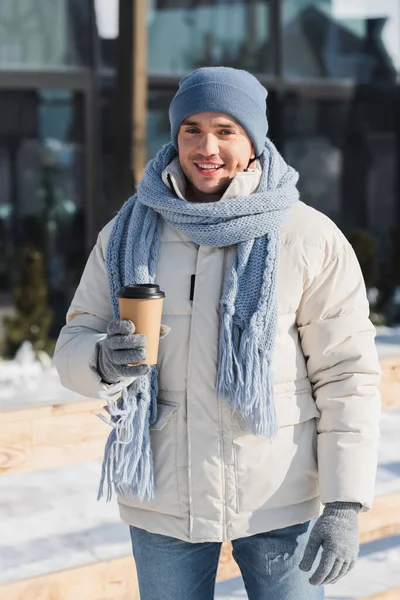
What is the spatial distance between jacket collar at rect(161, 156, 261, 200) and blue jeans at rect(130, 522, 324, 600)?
809mm

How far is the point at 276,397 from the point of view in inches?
89.9

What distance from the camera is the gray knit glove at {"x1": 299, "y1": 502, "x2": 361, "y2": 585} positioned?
7.19 ft

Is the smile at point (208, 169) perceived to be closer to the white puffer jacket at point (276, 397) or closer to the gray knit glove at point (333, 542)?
the white puffer jacket at point (276, 397)

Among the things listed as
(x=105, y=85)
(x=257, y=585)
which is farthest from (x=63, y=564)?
(x=105, y=85)

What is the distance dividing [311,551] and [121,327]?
68 cm

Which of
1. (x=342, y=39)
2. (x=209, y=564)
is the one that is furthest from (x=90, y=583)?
(x=342, y=39)

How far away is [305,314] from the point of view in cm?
230

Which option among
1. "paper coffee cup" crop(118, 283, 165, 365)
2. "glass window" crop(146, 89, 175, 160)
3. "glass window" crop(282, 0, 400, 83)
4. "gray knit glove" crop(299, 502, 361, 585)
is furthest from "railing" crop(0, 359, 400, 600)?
"glass window" crop(282, 0, 400, 83)

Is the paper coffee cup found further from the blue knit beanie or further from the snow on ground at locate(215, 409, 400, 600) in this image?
the snow on ground at locate(215, 409, 400, 600)

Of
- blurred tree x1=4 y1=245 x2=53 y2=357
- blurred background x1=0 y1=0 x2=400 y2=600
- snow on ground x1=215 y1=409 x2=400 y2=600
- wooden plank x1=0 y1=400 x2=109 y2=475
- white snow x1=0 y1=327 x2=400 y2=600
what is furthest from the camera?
blurred tree x1=4 y1=245 x2=53 y2=357

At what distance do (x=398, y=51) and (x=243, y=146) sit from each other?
7748 millimetres

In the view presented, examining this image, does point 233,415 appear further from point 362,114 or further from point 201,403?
point 362,114

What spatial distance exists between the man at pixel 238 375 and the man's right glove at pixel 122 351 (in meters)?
0.03

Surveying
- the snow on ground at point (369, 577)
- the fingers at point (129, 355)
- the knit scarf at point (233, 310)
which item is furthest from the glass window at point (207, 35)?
the fingers at point (129, 355)
